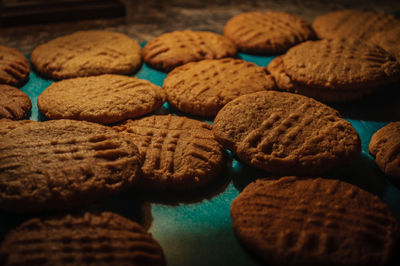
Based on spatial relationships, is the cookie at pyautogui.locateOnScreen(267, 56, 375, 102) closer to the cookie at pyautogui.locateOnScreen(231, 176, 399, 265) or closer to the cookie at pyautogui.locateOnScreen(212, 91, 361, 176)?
the cookie at pyautogui.locateOnScreen(212, 91, 361, 176)

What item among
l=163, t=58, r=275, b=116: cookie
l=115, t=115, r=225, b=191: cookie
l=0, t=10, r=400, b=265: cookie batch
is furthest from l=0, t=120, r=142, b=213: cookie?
l=163, t=58, r=275, b=116: cookie

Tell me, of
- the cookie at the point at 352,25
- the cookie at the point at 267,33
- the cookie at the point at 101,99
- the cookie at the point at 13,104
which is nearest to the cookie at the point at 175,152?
the cookie at the point at 101,99

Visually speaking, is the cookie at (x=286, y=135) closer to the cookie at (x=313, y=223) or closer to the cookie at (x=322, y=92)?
the cookie at (x=313, y=223)

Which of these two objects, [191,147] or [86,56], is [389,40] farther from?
[86,56]

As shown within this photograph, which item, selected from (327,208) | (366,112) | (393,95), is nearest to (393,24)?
(393,95)

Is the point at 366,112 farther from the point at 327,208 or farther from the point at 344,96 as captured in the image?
the point at 327,208

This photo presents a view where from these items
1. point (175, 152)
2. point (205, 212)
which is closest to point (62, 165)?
point (175, 152)
